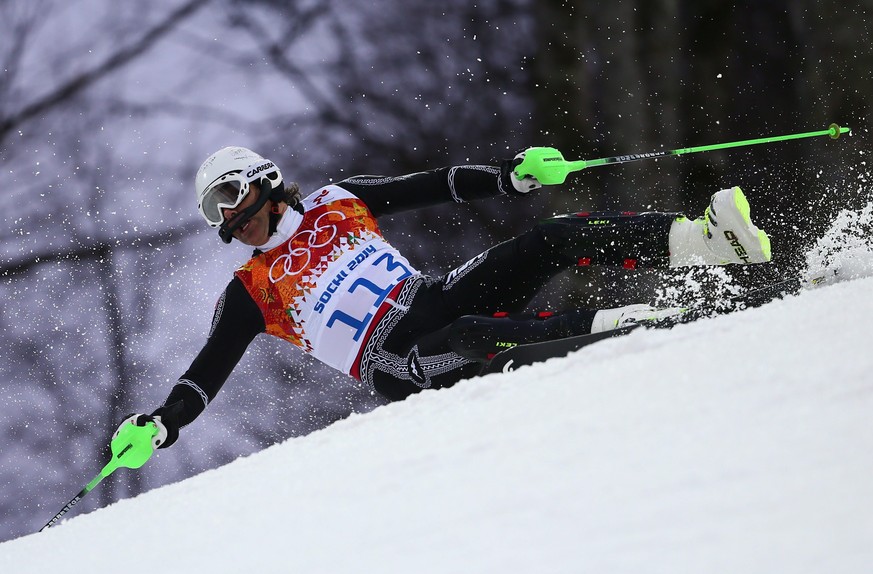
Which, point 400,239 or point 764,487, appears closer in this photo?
point 764,487

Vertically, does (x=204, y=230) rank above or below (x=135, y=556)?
above

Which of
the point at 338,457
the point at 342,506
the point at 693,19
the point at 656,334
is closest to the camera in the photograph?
the point at 342,506

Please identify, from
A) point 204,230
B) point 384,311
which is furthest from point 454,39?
point 384,311

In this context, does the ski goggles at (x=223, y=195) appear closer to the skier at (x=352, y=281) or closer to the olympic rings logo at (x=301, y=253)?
the skier at (x=352, y=281)

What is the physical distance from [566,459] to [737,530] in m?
0.35

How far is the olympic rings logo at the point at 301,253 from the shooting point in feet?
10.1

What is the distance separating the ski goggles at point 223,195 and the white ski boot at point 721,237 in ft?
4.34

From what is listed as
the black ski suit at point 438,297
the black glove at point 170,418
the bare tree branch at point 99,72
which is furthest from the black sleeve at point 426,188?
the bare tree branch at point 99,72

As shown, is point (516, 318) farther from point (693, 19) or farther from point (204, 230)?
point (204, 230)

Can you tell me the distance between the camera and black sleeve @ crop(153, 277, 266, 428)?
3184 millimetres

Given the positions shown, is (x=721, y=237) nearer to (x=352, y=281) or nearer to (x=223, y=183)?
(x=352, y=281)

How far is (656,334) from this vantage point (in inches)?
81.6

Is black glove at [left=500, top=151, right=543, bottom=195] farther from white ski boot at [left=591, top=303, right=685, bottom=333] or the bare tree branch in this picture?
the bare tree branch

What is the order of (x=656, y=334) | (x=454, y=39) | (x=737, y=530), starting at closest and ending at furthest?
(x=737, y=530) → (x=656, y=334) → (x=454, y=39)
